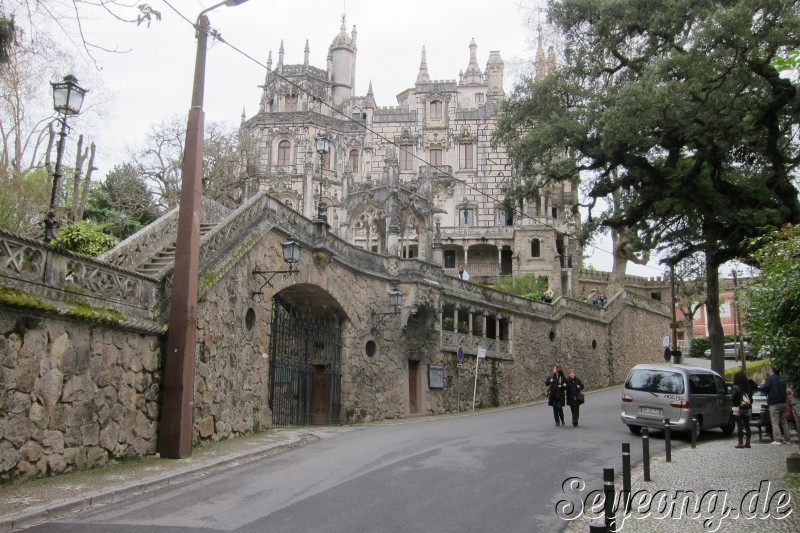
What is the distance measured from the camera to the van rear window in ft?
49.6

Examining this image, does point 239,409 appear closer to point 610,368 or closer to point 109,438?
point 109,438

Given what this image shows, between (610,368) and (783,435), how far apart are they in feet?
78.4

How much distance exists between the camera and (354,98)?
61094 mm

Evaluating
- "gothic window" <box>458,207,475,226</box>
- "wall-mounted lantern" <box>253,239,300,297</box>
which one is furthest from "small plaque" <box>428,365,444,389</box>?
"gothic window" <box>458,207,475,226</box>

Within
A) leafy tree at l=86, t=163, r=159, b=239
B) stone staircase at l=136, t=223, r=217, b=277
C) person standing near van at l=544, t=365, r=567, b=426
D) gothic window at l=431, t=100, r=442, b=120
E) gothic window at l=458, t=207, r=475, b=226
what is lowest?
person standing near van at l=544, t=365, r=567, b=426

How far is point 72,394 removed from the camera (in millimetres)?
9797

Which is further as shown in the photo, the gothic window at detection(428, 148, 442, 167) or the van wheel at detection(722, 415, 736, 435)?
the gothic window at detection(428, 148, 442, 167)

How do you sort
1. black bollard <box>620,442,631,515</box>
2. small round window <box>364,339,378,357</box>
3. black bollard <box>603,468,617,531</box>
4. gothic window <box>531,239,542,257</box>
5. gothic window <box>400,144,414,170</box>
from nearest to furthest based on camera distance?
black bollard <box>603,468,617,531</box>
black bollard <box>620,442,631,515</box>
small round window <box>364,339,378,357</box>
gothic window <box>531,239,542,257</box>
gothic window <box>400,144,414,170</box>

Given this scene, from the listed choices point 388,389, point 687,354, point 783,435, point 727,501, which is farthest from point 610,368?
point 727,501

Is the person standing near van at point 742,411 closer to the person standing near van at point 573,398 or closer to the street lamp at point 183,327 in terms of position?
the person standing near van at point 573,398

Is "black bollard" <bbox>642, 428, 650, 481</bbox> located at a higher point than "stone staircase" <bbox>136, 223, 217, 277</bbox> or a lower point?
lower

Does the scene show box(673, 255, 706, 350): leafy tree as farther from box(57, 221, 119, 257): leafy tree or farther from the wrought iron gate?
box(57, 221, 119, 257): leafy tree

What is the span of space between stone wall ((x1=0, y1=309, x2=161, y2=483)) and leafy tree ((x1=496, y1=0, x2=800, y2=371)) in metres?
13.0

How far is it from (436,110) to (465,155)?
502 cm
